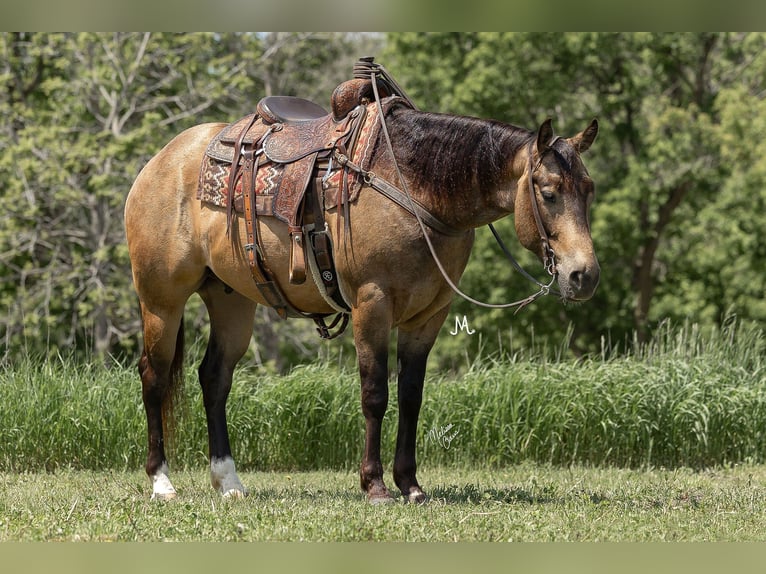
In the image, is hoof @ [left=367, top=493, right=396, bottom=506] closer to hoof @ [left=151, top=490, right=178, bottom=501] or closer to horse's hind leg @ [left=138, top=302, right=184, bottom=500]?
hoof @ [left=151, top=490, right=178, bottom=501]

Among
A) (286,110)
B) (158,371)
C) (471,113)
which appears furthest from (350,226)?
(471,113)

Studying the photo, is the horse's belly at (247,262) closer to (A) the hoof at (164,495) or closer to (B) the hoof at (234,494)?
(B) the hoof at (234,494)

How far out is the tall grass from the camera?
8.47 meters

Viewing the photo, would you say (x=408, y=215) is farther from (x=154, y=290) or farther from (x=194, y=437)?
(x=194, y=437)

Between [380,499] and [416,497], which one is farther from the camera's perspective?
[416,497]

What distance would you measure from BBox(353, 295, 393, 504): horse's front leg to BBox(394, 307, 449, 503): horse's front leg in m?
0.31

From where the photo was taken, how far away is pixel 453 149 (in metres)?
5.75

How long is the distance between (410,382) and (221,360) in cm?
140

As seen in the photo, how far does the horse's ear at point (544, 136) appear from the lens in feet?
17.3

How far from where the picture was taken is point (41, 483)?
7309 millimetres

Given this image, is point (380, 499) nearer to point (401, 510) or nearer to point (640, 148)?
point (401, 510)

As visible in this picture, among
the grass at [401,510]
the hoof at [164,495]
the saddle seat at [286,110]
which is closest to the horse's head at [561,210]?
the grass at [401,510]

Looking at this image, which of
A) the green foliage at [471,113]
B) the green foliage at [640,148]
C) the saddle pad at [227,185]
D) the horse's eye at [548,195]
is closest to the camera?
the horse's eye at [548,195]

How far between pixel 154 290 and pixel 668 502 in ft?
11.2
